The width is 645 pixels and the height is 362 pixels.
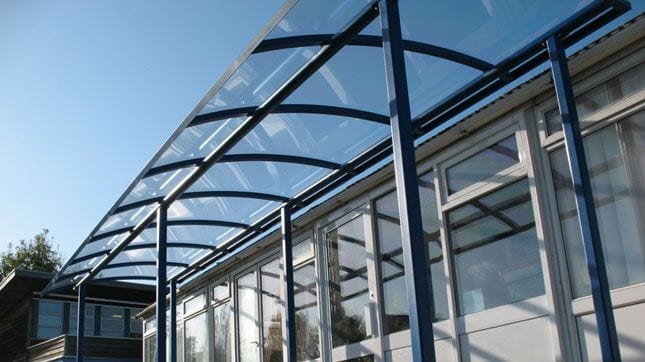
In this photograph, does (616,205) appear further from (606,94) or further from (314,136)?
(314,136)

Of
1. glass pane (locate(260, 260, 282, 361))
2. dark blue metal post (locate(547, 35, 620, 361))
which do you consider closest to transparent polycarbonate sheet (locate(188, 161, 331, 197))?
glass pane (locate(260, 260, 282, 361))

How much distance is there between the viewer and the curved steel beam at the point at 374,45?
573cm

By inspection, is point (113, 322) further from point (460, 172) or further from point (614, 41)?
point (614, 41)

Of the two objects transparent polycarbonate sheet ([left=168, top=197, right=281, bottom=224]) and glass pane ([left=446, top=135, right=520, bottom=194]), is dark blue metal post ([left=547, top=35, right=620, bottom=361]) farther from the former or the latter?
transparent polycarbonate sheet ([left=168, top=197, right=281, bottom=224])

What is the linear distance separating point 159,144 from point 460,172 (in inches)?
124

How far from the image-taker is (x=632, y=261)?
18.7 ft

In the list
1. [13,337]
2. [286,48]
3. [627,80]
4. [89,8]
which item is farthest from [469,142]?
[13,337]

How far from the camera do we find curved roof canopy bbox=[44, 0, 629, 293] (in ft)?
18.6

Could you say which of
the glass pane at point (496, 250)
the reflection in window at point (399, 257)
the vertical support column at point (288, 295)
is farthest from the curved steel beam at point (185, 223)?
the glass pane at point (496, 250)

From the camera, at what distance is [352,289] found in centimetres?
919

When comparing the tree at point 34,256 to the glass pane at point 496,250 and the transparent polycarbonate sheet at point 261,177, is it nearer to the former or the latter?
the transparent polycarbonate sheet at point 261,177

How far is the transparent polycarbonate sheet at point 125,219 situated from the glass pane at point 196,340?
432cm

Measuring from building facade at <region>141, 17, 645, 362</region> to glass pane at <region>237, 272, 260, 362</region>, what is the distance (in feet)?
5.01

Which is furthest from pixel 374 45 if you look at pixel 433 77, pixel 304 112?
pixel 304 112
